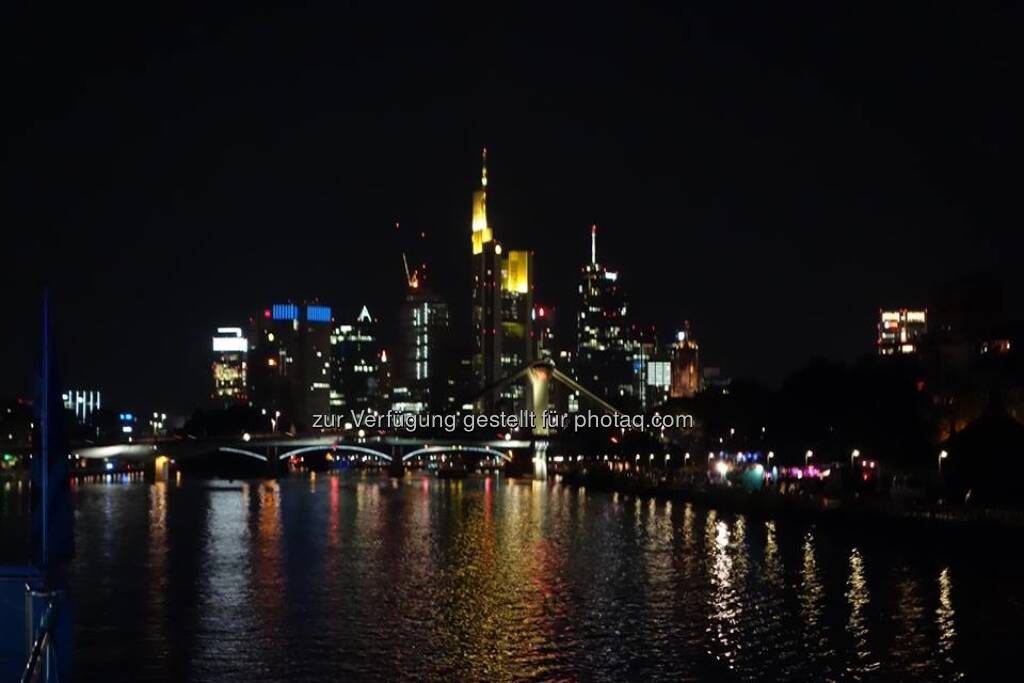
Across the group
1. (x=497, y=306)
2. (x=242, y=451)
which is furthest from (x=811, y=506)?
(x=497, y=306)

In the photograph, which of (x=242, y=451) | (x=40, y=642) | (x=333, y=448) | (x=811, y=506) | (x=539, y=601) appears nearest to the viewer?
(x=40, y=642)

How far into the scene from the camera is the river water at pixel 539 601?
2039 cm

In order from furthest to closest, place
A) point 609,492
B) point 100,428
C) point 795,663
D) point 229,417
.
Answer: point 100,428
point 229,417
point 609,492
point 795,663

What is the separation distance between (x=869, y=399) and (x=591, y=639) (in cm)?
3716

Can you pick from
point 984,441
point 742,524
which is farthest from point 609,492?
point 984,441

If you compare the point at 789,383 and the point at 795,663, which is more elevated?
the point at 789,383

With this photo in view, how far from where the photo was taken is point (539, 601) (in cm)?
2725

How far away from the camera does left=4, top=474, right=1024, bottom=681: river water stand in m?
20.4

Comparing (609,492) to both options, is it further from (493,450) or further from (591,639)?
(591,639)

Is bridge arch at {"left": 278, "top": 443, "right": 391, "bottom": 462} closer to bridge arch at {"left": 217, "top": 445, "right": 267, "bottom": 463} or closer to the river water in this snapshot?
bridge arch at {"left": 217, "top": 445, "right": 267, "bottom": 463}

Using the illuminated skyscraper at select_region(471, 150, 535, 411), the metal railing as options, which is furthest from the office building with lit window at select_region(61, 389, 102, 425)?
the metal railing

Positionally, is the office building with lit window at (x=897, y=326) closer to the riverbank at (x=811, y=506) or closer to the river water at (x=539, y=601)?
the riverbank at (x=811, y=506)

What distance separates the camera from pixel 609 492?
239 ft

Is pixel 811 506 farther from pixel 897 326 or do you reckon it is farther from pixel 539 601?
pixel 897 326
